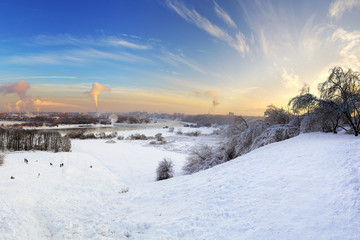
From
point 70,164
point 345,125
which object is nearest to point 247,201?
point 345,125

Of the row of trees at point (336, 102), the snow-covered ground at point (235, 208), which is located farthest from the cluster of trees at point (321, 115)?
the snow-covered ground at point (235, 208)

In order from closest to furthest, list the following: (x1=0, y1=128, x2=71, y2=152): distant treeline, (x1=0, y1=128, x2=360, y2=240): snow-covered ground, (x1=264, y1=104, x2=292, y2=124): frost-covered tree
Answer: (x1=0, y1=128, x2=360, y2=240): snow-covered ground < (x1=264, y1=104, x2=292, y2=124): frost-covered tree < (x1=0, y1=128, x2=71, y2=152): distant treeline

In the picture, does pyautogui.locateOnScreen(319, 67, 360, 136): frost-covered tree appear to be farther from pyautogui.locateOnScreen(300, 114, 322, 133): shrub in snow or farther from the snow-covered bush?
the snow-covered bush

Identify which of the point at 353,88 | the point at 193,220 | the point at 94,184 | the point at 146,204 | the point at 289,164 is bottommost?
the point at 94,184

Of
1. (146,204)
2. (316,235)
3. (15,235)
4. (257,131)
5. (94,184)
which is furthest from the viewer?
(94,184)

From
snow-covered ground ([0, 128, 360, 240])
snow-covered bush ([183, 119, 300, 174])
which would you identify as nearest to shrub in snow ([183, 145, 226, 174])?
snow-covered bush ([183, 119, 300, 174])

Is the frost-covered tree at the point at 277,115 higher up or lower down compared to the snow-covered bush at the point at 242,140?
higher up

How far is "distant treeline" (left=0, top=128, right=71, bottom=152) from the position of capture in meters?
31.8

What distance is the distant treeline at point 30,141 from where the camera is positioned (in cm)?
3178

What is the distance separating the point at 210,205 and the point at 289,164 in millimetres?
3974

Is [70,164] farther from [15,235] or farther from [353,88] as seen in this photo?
[353,88]

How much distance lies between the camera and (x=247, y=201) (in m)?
5.66

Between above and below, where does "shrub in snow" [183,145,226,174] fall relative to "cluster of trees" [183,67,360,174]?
below

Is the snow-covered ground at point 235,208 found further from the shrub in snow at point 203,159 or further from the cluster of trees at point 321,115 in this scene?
the shrub in snow at point 203,159
